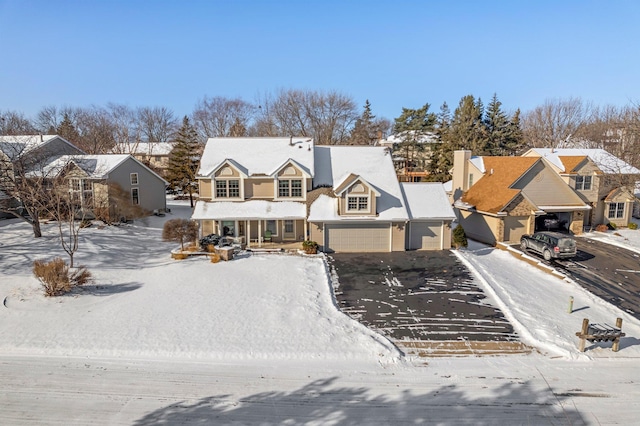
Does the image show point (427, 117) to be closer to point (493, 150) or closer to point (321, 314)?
point (493, 150)

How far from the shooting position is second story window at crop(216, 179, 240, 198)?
84.3ft

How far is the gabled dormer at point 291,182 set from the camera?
84.0 ft

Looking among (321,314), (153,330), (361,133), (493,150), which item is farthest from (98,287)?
(493,150)

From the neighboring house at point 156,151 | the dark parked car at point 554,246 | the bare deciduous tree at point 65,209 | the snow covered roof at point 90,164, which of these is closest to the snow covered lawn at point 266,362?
the bare deciduous tree at point 65,209

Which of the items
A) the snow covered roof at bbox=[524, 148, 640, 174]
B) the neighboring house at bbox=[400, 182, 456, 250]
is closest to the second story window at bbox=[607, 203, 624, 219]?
the snow covered roof at bbox=[524, 148, 640, 174]

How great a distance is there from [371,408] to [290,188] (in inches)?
698

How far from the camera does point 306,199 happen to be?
1013 inches

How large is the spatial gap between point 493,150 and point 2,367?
51.2m

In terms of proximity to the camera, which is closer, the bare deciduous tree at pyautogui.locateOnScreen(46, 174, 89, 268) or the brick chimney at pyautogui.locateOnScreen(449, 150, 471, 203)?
the bare deciduous tree at pyautogui.locateOnScreen(46, 174, 89, 268)

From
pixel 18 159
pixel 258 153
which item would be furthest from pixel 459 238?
pixel 18 159

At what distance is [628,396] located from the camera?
1043cm

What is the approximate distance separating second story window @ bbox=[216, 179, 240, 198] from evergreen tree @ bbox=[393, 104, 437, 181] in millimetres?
35119

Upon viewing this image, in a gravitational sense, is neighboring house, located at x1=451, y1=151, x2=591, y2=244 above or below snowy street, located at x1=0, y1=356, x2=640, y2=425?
above

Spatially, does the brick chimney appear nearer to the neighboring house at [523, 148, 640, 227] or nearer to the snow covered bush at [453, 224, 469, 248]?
the neighboring house at [523, 148, 640, 227]
